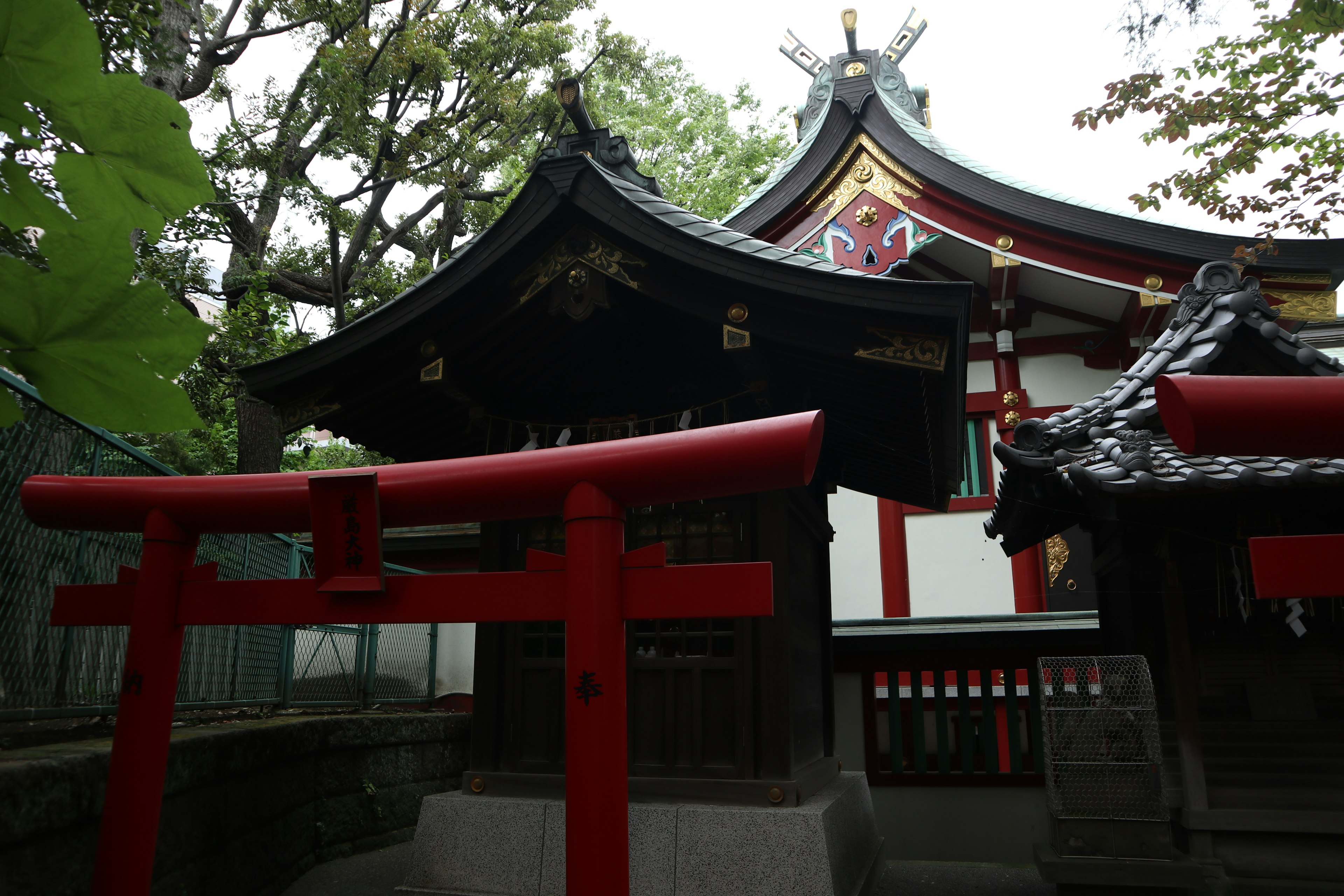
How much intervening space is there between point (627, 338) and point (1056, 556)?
6.48 m

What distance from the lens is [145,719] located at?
3566 millimetres

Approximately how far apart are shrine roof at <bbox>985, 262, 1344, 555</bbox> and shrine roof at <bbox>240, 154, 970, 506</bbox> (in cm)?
63

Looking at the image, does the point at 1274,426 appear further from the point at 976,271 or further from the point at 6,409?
the point at 976,271

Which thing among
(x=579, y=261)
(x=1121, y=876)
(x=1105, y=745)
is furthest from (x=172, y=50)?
(x=1121, y=876)

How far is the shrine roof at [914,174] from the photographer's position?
9086 millimetres

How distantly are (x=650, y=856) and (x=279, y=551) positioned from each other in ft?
16.0

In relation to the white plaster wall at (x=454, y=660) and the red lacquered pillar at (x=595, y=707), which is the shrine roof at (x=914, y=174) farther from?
the red lacquered pillar at (x=595, y=707)

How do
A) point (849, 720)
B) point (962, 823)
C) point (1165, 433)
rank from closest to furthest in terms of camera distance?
point (1165, 433) < point (962, 823) < point (849, 720)

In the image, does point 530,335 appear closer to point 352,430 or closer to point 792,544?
point 352,430

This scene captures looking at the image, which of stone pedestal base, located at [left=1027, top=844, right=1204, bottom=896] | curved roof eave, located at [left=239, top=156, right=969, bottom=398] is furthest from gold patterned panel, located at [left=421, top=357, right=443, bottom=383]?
stone pedestal base, located at [left=1027, top=844, right=1204, bottom=896]

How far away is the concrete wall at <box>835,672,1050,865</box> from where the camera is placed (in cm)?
778

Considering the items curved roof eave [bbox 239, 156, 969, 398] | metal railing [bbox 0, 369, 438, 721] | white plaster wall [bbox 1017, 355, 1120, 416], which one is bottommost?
metal railing [bbox 0, 369, 438, 721]

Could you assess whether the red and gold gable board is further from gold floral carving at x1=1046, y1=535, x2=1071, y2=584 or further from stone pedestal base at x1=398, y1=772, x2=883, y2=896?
stone pedestal base at x1=398, y1=772, x2=883, y2=896

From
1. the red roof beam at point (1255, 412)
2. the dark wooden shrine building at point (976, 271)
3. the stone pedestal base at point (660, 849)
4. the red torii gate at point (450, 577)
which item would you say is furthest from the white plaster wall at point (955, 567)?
the red torii gate at point (450, 577)
